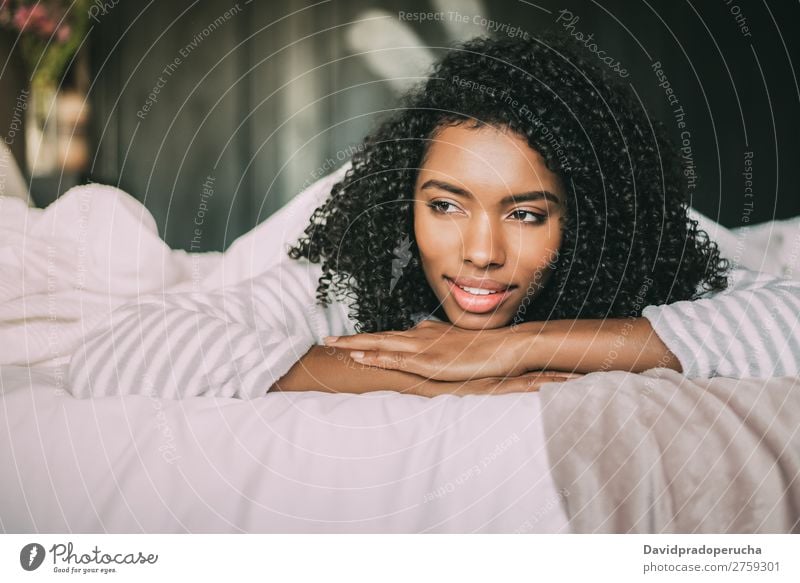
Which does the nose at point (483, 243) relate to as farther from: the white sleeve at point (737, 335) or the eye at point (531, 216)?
the white sleeve at point (737, 335)

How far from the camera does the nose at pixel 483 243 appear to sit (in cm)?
75

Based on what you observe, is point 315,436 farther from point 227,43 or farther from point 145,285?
point 227,43

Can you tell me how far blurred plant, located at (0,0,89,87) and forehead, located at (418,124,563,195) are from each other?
1.66ft

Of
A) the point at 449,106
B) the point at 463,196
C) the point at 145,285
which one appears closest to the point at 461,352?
the point at 463,196

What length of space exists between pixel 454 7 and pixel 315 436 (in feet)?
2.08

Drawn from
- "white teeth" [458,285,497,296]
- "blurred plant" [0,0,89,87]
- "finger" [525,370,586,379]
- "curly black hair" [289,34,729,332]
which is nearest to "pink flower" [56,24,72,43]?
"blurred plant" [0,0,89,87]

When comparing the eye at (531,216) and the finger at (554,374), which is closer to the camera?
the finger at (554,374)

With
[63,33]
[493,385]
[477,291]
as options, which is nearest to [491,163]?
[477,291]

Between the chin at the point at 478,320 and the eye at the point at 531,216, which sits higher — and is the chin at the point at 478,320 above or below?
below

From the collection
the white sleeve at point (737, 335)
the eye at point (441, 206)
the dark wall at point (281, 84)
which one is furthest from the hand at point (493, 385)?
the dark wall at point (281, 84)

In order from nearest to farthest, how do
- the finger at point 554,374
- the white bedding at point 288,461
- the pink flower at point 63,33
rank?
the white bedding at point 288,461
the finger at point 554,374
the pink flower at point 63,33

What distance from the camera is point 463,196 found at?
75 cm

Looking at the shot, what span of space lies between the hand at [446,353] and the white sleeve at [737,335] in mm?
150

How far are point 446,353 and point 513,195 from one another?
19 cm
